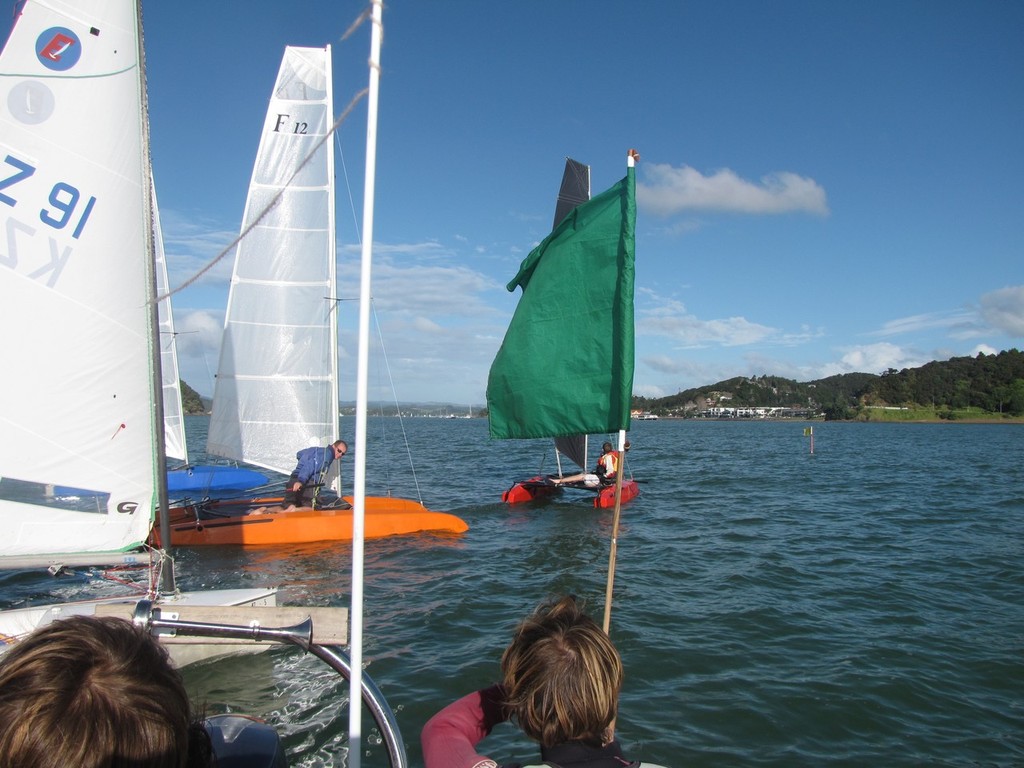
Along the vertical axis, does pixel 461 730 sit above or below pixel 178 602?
above

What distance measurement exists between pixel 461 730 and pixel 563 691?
0.60 meters

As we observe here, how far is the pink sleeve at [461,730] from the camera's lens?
2260 mm

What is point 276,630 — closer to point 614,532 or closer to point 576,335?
point 614,532

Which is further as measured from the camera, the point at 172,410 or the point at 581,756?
the point at 172,410

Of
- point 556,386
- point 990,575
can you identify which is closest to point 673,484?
point 990,575

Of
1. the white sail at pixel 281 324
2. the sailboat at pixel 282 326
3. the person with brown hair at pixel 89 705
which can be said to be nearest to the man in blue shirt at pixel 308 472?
the sailboat at pixel 282 326

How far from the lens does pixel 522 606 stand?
8555mm

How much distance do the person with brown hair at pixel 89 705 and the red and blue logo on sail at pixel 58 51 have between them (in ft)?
20.6

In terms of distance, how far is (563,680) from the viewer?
2.04m

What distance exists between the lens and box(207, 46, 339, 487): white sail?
45.5 ft

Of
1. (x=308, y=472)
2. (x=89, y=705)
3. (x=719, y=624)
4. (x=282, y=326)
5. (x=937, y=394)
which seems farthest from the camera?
(x=937, y=394)

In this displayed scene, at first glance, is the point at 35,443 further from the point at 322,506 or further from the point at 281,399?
the point at 281,399

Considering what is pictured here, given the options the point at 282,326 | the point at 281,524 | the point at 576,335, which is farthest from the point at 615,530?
the point at 282,326

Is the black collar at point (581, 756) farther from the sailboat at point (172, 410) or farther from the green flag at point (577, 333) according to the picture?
the sailboat at point (172, 410)
